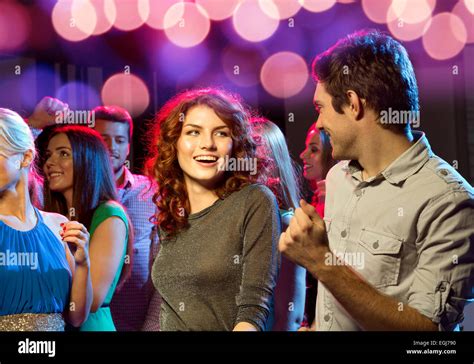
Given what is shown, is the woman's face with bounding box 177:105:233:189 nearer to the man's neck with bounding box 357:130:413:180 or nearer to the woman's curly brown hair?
the woman's curly brown hair

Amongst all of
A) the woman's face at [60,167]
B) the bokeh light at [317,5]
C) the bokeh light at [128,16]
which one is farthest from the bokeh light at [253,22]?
the woman's face at [60,167]

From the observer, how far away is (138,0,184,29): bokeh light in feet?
8.88

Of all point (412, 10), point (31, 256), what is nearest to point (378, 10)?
point (412, 10)

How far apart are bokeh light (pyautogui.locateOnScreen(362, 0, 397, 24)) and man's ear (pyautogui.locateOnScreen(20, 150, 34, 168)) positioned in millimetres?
1251

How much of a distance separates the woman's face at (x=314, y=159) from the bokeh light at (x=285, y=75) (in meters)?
0.23

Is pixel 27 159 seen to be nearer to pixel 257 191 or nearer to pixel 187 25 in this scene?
pixel 257 191

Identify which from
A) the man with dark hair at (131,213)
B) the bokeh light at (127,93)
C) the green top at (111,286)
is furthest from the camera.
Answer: the bokeh light at (127,93)

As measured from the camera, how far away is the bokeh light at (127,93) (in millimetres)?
2703

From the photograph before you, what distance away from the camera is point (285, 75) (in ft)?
8.39

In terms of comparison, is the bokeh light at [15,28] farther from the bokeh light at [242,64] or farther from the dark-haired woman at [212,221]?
the dark-haired woman at [212,221]

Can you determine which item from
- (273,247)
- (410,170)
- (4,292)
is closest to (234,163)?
(273,247)

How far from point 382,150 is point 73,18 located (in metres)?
1.51

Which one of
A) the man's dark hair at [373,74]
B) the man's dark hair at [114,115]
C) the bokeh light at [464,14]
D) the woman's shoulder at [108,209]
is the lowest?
the woman's shoulder at [108,209]
